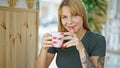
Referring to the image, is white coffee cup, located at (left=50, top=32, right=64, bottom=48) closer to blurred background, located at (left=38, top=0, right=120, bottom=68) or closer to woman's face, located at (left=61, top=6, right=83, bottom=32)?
woman's face, located at (left=61, top=6, right=83, bottom=32)

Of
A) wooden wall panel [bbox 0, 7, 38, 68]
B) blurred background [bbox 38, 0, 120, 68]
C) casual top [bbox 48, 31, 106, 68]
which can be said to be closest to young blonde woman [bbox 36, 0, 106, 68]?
casual top [bbox 48, 31, 106, 68]

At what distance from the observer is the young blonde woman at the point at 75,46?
129 centimetres

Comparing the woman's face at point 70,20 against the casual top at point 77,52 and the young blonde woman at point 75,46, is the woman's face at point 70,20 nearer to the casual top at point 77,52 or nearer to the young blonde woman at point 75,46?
the young blonde woman at point 75,46

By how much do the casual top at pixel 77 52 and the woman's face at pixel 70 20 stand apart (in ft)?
0.34

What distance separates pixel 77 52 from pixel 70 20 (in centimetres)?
19

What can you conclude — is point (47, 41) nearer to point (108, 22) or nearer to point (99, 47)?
point (99, 47)

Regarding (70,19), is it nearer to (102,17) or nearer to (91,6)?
(91,6)

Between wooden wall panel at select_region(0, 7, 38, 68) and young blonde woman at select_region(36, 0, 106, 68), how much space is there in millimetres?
245

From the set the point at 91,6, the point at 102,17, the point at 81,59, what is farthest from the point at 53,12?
the point at 81,59

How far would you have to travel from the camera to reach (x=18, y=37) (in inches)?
64.0

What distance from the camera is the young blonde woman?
4.23ft

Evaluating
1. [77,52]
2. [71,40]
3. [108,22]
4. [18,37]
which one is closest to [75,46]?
[77,52]

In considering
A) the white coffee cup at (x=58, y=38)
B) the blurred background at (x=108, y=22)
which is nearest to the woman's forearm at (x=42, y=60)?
the white coffee cup at (x=58, y=38)

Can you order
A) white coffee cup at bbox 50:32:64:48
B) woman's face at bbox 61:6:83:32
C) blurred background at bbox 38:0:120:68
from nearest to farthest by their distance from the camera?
white coffee cup at bbox 50:32:64:48 < woman's face at bbox 61:6:83:32 < blurred background at bbox 38:0:120:68
